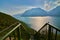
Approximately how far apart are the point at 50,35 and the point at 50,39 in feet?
0.50

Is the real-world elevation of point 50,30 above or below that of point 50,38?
above

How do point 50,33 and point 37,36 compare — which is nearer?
point 50,33

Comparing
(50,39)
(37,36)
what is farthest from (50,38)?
(37,36)

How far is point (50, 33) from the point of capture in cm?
474

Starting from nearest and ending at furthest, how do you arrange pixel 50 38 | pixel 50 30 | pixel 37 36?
pixel 50 30 < pixel 50 38 < pixel 37 36

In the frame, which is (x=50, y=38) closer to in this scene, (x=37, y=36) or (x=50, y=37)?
(x=50, y=37)

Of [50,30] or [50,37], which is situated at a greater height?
[50,30]

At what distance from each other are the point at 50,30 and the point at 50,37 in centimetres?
40

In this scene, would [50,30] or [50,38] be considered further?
[50,38]

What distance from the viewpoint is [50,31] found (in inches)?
182

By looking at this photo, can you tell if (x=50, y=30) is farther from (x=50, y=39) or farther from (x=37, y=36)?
(x=37, y=36)

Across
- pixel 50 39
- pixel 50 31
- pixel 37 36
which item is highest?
pixel 50 31

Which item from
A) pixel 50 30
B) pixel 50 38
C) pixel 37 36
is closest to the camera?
pixel 50 30

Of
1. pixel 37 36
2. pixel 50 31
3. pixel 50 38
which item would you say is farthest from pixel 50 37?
pixel 37 36
